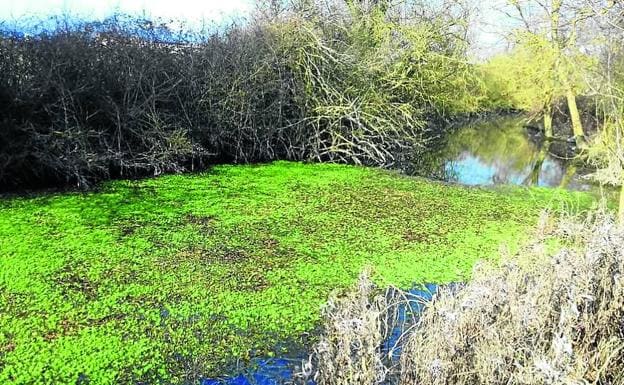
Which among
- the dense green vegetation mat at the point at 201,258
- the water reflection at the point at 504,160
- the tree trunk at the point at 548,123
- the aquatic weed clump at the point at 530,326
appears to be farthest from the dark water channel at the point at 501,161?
the aquatic weed clump at the point at 530,326

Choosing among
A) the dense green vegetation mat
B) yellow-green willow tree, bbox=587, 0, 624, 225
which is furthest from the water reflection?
the dense green vegetation mat

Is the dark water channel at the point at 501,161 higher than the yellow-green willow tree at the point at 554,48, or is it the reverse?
the yellow-green willow tree at the point at 554,48

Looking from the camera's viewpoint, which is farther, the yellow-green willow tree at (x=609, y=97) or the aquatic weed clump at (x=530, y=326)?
the yellow-green willow tree at (x=609, y=97)

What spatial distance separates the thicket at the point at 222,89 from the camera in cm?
787

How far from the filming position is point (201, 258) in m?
5.39

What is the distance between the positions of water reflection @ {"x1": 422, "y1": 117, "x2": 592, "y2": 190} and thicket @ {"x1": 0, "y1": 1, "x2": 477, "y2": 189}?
1433mm

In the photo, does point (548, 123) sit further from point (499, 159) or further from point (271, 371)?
point (271, 371)

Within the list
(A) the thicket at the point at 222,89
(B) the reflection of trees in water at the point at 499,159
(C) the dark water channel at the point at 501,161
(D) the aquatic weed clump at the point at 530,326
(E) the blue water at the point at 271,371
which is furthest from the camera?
(B) the reflection of trees in water at the point at 499,159

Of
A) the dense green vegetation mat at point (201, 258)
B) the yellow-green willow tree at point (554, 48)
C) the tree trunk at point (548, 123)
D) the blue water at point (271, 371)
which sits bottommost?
the blue water at point (271, 371)

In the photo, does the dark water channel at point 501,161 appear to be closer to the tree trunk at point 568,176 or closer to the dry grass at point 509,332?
Result: the tree trunk at point 568,176

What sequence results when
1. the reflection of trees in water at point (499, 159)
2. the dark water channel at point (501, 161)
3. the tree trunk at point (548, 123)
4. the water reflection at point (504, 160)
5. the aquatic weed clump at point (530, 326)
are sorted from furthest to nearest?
the tree trunk at point (548, 123)
the reflection of trees in water at point (499, 159)
the water reflection at point (504, 160)
the dark water channel at point (501, 161)
the aquatic weed clump at point (530, 326)

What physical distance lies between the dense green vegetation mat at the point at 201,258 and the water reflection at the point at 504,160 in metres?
2.83

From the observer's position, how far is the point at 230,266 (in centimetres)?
523

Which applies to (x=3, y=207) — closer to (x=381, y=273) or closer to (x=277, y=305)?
(x=277, y=305)
